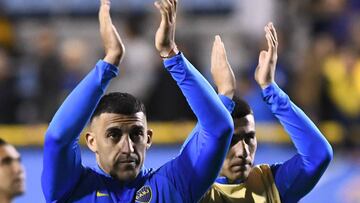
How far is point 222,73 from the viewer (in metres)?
5.63

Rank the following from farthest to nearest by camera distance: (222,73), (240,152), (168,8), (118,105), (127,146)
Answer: (240,152) < (222,73) < (118,105) < (127,146) < (168,8)

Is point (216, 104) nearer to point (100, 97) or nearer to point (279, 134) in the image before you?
point (100, 97)

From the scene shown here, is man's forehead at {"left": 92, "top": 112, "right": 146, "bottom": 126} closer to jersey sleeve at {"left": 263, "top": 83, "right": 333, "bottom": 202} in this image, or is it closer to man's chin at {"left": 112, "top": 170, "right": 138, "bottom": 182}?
man's chin at {"left": 112, "top": 170, "right": 138, "bottom": 182}

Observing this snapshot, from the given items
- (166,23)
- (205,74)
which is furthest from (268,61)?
(205,74)

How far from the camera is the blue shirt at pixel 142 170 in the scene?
16.5 ft

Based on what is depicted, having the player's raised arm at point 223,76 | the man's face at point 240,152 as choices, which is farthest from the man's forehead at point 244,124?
the player's raised arm at point 223,76

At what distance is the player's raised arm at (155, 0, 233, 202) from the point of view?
16.9ft

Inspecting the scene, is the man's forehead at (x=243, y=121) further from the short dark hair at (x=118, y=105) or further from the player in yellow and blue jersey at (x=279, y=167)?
the short dark hair at (x=118, y=105)

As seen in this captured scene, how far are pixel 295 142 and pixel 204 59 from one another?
579 cm

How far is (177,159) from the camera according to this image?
214 inches

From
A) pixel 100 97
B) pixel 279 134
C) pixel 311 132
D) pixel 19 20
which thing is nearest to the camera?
pixel 100 97

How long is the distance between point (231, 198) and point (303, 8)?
6.19 meters

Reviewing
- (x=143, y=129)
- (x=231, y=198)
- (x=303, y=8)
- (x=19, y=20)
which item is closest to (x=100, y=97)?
(x=143, y=129)

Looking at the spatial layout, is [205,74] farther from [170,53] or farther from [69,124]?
[69,124]
